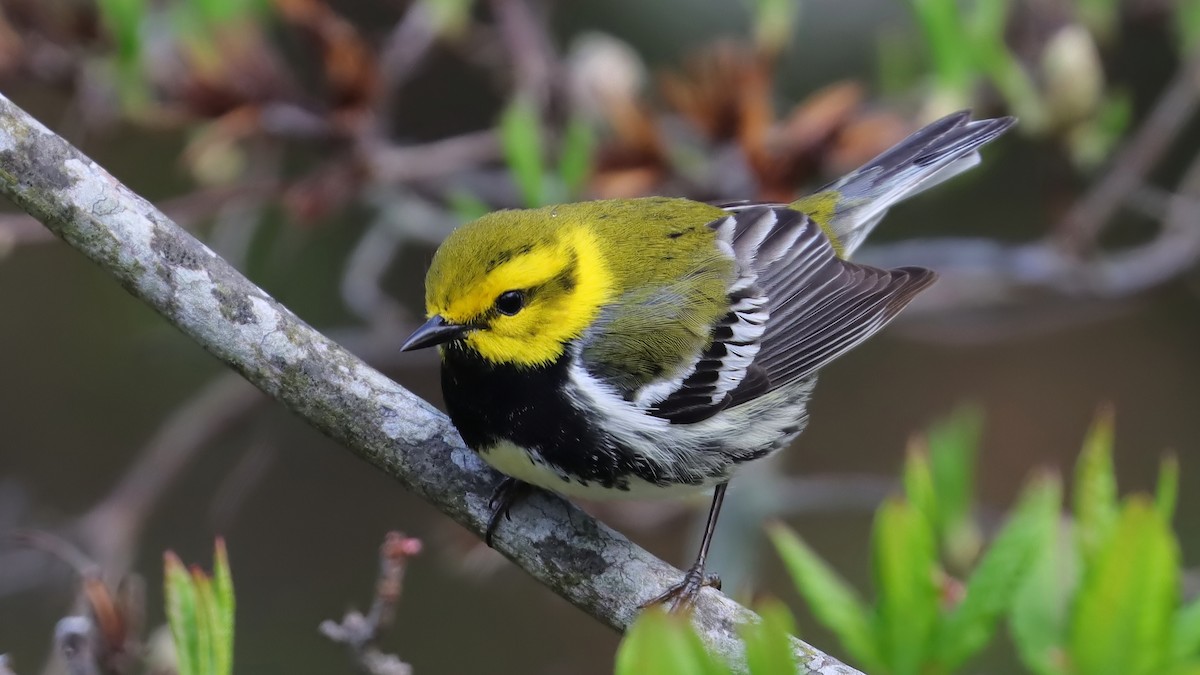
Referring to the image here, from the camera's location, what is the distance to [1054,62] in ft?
10.4

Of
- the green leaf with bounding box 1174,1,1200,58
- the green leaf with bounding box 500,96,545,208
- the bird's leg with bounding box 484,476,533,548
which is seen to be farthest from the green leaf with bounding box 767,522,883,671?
the green leaf with bounding box 1174,1,1200,58

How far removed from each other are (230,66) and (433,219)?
84cm

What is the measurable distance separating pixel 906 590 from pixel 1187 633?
38 cm

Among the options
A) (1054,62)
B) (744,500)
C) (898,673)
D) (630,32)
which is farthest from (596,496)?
(630,32)

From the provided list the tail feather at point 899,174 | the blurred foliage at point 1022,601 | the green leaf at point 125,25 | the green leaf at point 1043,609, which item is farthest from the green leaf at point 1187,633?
the green leaf at point 125,25

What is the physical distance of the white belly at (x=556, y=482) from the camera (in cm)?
218

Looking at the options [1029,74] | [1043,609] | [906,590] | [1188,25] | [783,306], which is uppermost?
[1188,25]

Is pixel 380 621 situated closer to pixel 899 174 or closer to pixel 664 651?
pixel 664 651

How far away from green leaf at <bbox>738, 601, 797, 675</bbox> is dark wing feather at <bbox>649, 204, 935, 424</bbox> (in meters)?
1.28

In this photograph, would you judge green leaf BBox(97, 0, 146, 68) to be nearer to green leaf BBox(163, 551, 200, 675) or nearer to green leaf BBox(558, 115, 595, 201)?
green leaf BBox(558, 115, 595, 201)

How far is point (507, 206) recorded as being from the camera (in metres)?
3.75

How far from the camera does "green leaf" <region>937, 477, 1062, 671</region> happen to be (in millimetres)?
1708

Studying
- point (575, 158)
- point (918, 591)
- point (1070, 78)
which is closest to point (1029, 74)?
point (1070, 78)

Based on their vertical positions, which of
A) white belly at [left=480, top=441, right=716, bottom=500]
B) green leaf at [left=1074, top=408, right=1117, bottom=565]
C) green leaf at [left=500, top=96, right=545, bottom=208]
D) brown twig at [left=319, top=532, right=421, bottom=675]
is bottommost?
brown twig at [left=319, top=532, right=421, bottom=675]
